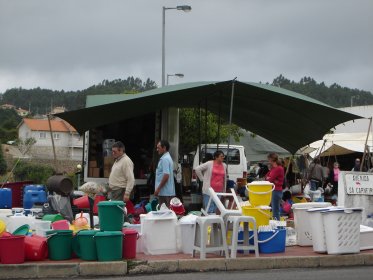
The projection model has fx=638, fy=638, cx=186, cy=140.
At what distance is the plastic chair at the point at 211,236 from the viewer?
957cm

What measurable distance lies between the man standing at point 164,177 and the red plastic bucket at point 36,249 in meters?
3.12

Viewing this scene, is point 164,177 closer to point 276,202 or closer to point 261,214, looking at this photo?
point 261,214

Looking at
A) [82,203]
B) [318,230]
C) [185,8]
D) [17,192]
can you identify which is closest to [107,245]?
[82,203]

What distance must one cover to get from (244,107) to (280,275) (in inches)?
356

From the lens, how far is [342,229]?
390 inches

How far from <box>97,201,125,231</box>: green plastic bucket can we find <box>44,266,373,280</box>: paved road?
87 cm

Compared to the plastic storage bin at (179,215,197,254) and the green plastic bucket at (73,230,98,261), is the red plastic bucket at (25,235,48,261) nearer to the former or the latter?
the green plastic bucket at (73,230,98,261)

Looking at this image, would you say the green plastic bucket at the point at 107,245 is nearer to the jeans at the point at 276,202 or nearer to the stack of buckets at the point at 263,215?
the stack of buckets at the point at 263,215

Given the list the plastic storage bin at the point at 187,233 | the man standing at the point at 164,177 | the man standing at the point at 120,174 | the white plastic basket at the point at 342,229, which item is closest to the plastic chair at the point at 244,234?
the plastic storage bin at the point at 187,233

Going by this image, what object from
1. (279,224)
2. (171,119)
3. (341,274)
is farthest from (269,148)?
(341,274)

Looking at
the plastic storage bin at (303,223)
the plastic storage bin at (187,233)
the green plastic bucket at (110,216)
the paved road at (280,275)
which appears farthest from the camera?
the plastic storage bin at (303,223)

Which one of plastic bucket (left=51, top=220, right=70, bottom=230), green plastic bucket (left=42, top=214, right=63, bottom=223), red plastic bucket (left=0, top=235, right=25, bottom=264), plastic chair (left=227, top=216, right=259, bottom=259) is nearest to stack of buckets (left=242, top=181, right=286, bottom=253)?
plastic chair (left=227, top=216, right=259, bottom=259)

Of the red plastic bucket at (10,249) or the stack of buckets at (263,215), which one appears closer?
the red plastic bucket at (10,249)

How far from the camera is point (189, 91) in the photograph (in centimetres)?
1471
